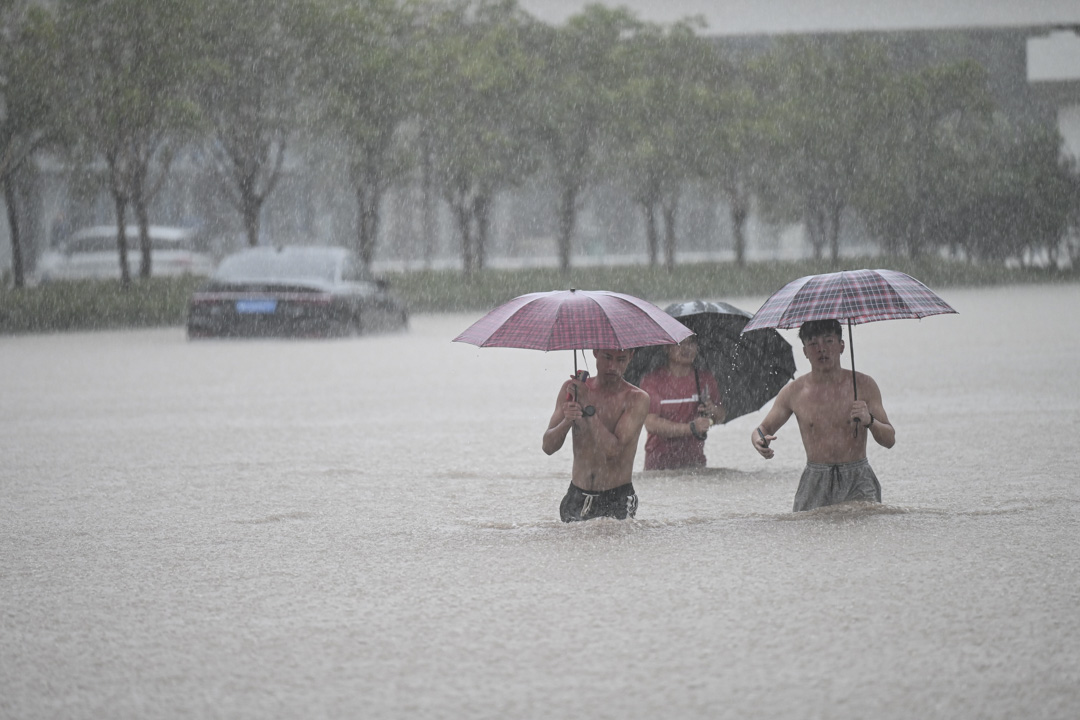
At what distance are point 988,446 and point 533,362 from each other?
23.2 feet

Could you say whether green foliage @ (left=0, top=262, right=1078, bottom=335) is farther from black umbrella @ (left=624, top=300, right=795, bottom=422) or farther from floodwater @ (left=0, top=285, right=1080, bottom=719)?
black umbrella @ (left=624, top=300, right=795, bottom=422)

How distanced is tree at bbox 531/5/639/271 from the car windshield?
13.3 m

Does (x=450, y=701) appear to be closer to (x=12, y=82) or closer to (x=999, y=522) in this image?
(x=999, y=522)

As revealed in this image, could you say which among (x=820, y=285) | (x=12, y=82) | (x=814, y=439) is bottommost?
(x=814, y=439)

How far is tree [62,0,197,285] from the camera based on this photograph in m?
23.4

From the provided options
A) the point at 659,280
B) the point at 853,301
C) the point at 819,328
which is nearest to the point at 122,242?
the point at 659,280

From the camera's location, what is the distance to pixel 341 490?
7.17m

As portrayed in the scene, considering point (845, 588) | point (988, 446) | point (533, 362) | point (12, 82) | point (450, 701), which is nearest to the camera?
point (450, 701)

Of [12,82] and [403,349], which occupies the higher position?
[12,82]

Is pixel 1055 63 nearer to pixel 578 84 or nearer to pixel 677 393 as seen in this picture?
pixel 578 84

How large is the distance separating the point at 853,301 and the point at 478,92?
25.9 meters

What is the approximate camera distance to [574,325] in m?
5.30

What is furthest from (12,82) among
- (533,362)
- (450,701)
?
(450,701)

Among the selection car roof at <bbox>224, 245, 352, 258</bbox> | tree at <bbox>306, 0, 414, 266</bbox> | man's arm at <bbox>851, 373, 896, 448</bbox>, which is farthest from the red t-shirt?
tree at <bbox>306, 0, 414, 266</bbox>
